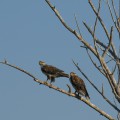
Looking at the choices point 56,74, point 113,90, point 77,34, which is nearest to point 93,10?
point 77,34

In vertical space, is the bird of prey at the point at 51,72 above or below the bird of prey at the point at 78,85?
above

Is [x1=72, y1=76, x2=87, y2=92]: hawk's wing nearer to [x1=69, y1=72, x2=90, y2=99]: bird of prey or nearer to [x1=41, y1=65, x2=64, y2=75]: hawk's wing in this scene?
[x1=69, y1=72, x2=90, y2=99]: bird of prey

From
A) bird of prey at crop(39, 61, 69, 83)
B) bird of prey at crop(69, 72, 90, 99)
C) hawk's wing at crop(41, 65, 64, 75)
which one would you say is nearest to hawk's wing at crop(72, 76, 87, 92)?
bird of prey at crop(69, 72, 90, 99)

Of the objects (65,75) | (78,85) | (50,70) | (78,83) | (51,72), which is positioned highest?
(50,70)

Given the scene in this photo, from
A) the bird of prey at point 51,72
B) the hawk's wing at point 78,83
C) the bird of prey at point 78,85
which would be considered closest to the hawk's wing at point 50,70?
the bird of prey at point 51,72

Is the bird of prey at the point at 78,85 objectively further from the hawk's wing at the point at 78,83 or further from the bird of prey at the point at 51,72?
the bird of prey at the point at 51,72

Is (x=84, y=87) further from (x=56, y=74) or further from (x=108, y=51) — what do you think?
(x=108, y=51)

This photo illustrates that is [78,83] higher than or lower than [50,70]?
lower

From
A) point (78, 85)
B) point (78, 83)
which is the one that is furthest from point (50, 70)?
point (78, 85)

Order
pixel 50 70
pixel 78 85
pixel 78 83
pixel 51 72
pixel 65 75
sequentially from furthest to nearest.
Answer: pixel 50 70
pixel 51 72
pixel 65 75
pixel 78 83
pixel 78 85

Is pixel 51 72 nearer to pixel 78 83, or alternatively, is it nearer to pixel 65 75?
pixel 65 75

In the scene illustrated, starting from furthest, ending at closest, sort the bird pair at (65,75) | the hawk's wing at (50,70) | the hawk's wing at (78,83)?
the hawk's wing at (50,70) < the hawk's wing at (78,83) < the bird pair at (65,75)

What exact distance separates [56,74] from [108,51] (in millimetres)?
6014

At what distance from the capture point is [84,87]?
10945 millimetres
